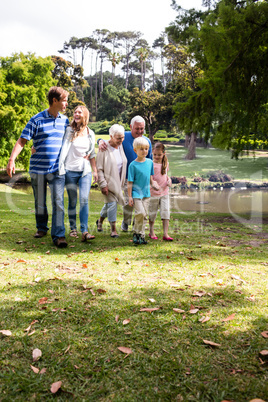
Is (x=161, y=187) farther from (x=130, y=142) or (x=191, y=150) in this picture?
(x=191, y=150)

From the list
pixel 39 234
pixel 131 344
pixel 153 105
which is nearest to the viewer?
pixel 131 344

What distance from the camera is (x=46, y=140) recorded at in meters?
4.94

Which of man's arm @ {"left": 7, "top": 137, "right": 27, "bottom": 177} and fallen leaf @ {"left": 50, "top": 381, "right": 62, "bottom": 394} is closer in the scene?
fallen leaf @ {"left": 50, "top": 381, "right": 62, "bottom": 394}

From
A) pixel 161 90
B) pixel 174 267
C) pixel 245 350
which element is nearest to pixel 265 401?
pixel 245 350

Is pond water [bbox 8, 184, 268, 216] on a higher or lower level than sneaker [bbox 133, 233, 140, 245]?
lower

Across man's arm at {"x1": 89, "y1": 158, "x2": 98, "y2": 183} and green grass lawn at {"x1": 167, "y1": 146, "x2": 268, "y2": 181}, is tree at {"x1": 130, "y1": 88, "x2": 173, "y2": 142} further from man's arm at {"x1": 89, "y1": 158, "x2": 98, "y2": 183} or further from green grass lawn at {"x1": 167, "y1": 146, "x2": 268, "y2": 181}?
man's arm at {"x1": 89, "y1": 158, "x2": 98, "y2": 183}

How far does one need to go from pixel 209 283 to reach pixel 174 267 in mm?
662

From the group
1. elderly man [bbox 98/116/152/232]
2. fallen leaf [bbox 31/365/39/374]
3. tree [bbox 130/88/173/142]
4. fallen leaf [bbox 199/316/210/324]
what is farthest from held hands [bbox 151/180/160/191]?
tree [bbox 130/88/173/142]

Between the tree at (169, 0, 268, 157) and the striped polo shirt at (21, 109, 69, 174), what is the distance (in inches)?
161

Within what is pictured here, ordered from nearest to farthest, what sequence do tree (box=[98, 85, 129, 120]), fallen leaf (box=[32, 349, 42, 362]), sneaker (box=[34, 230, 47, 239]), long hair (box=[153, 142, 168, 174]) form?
fallen leaf (box=[32, 349, 42, 362]) → sneaker (box=[34, 230, 47, 239]) → long hair (box=[153, 142, 168, 174]) → tree (box=[98, 85, 129, 120])

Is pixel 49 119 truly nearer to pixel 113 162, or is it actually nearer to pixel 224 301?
pixel 113 162

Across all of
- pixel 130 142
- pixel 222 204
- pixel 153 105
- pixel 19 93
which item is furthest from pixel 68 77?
pixel 130 142

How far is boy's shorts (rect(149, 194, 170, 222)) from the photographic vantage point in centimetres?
581

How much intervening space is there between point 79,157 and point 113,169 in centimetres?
65
